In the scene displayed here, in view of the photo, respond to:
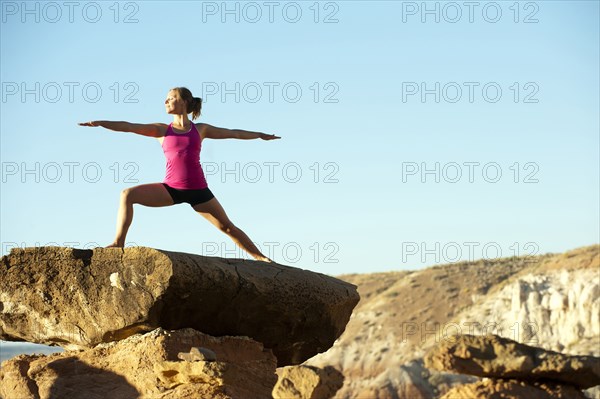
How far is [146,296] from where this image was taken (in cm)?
822

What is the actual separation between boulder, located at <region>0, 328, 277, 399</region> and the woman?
113 cm

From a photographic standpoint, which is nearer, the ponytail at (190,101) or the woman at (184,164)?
the woman at (184,164)

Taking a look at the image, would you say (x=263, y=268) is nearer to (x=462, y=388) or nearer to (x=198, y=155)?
(x=198, y=155)

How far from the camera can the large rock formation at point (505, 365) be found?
21.2 ft

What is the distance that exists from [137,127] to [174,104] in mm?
443

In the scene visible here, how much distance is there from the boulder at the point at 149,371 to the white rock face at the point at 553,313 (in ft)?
106

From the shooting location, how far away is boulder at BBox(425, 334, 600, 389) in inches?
255

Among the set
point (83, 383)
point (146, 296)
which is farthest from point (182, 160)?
point (83, 383)

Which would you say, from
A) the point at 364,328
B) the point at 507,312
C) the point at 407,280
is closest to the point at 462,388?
the point at 507,312

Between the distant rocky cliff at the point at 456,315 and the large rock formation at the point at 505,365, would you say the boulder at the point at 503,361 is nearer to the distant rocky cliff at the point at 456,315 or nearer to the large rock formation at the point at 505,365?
the large rock formation at the point at 505,365

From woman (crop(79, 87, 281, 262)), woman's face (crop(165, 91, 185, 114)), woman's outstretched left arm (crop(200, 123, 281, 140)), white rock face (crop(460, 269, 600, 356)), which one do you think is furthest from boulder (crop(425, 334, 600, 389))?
white rock face (crop(460, 269, 600, 356))

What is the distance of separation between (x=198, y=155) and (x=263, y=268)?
4.03ft

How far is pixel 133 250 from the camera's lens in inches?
328

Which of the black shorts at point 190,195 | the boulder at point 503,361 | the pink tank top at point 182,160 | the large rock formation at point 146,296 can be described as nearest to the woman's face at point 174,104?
the pink tank top at point 182,160
